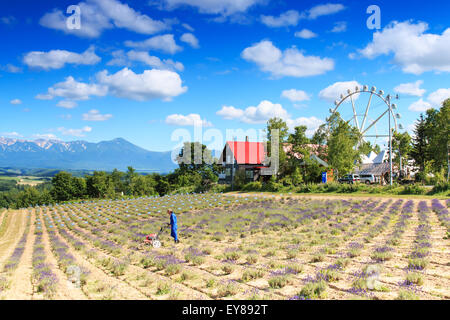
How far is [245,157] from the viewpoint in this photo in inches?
2231

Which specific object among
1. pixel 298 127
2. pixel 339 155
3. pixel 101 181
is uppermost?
pixel 298 127

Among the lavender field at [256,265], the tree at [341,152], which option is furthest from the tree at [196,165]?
the lavender field at [256,265]

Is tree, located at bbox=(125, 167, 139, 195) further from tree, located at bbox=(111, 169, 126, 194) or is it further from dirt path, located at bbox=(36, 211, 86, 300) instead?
dirt path, located at bbox=(36, 211, 86, 300)

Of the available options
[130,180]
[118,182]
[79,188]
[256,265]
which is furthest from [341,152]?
[79,188]

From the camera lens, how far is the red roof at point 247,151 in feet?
184

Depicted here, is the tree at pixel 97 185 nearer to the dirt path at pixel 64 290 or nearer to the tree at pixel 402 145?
the tree at pixel 402 145

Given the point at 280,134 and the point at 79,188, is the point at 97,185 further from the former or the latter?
the point at 280,134

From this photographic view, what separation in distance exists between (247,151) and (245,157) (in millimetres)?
1765

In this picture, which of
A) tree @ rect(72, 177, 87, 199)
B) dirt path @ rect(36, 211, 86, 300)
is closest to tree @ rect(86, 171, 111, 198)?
tree @ rect(72, 177, 87, 199)

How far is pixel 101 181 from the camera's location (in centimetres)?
8631
